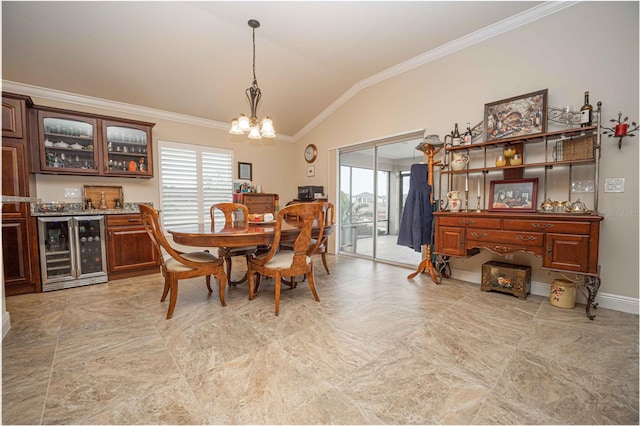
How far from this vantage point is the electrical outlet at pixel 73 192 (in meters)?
3.56

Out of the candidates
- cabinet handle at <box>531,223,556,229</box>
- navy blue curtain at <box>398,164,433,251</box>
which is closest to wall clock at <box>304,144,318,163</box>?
navy blue curtain at <box>398,164,433,251</box>

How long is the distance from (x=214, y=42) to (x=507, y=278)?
4.31 metres

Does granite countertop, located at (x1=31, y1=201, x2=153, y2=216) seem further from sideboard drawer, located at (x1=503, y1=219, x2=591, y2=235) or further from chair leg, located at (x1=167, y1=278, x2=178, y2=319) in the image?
sideboard drawer, located at (x1=503, y1=219, x2=591, y2=235)

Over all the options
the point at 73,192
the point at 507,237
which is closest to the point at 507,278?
the point at 507,237

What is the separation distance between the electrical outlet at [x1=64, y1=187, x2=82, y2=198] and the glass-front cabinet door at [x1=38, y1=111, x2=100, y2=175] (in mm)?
346

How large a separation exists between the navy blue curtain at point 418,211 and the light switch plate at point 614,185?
1.58 metres

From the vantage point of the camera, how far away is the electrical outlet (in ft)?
11.7

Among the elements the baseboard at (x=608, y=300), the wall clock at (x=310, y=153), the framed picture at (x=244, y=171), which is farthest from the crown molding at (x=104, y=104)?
the baseboard at (x=608, y=300)

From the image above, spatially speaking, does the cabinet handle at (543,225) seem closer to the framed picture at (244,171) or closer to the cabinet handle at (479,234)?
the cabinet handle at (479,234)

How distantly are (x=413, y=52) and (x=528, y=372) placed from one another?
363 cm

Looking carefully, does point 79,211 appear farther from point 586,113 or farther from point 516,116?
point 586,113

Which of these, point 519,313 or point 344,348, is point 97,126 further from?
point 519,313

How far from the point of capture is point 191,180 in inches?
181

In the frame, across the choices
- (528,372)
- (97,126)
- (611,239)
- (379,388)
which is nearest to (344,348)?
(379,388)
